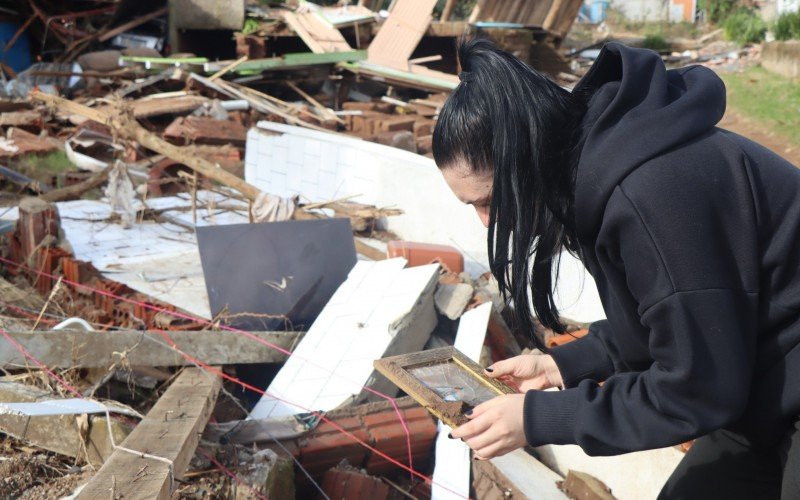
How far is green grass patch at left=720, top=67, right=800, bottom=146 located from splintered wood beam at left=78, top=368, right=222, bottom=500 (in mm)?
9014

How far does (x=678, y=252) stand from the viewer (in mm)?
1630

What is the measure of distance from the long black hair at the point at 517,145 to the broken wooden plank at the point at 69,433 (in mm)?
1997

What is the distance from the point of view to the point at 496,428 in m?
2.00

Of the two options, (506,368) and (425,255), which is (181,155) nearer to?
(425,255)

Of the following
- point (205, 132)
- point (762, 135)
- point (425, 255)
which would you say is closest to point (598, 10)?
point (762, 135)

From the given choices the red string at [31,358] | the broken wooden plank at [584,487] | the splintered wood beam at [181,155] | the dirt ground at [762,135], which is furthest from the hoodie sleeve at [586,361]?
the dirt ground at [762,135]

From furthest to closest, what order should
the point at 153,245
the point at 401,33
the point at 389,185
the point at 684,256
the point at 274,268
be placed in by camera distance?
1. the point at 401,33
2. the point at 389,185
3. the point at 153,245
4. the point at 274,268
5. the point at 684,256

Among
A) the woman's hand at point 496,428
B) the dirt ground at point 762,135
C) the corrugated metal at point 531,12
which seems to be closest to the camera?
the woman's hand at point 496,428

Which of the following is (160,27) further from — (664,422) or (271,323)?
(664,422)

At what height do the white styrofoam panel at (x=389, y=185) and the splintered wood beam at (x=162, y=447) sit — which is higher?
the splintered wood beam at (x=162, y=447)

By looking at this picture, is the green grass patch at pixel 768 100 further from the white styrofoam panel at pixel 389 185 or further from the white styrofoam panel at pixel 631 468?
the white styrofoam panel at pixel 631 468

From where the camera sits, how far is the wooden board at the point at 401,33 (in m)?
14.4

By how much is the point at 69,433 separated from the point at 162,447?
1.86ft

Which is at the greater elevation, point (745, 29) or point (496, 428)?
point (496, 428)
